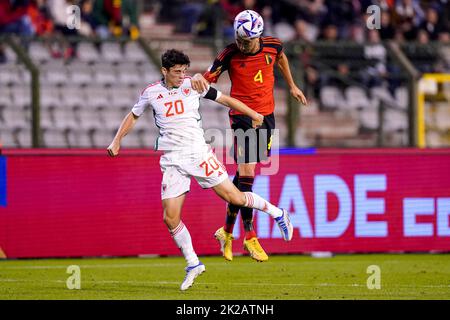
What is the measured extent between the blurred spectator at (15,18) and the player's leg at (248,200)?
832 cm

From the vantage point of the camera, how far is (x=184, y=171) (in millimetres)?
12211

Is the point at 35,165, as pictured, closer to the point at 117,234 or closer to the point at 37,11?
the point at 117,234

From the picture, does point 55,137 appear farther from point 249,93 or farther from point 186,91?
point 186,91

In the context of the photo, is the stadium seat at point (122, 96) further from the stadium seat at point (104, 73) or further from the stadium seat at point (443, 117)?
the stadium seat at point (443, 117)

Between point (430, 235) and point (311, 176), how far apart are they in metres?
1.92

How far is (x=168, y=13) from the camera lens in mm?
22391

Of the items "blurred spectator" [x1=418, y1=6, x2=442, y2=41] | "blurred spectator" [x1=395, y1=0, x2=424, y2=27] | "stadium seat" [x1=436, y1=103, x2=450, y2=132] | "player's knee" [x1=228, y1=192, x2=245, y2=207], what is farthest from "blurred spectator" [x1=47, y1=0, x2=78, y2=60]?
"player's knee" [x1=228, y1=192, x2=245, y2=207]

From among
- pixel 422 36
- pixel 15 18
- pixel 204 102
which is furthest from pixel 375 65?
pixel 15 18

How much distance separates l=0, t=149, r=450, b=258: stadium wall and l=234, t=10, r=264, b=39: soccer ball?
4003 millimetres

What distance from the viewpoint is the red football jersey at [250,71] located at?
513 inches

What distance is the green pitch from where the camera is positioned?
11781mm

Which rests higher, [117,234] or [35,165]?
[35,165]
